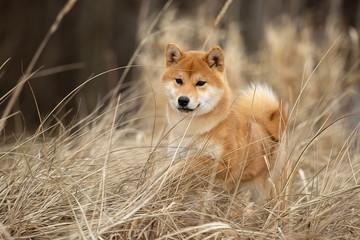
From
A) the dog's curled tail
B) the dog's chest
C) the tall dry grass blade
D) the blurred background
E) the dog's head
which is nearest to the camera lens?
the tall dry grass blade

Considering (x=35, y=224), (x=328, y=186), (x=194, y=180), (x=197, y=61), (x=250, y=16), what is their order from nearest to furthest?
1. (x=35, y=224)
2. (x=194, y=180)
3. (x=328, y=186)
4. (x=197, y=61)
5. (x=250, y=16)

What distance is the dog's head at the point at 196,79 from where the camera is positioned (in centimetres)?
268

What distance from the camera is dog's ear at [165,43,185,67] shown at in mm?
2739

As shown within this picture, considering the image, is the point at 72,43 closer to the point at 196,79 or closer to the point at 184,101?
the point at 196,79

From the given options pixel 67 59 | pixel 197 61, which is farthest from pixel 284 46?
pixel 197 61

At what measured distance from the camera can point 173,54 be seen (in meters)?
2.84

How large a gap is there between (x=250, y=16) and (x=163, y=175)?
9199mm

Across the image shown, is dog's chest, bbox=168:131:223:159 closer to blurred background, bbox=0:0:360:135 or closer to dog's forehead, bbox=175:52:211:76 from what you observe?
dog's forehead, bbox=175:52:211:76

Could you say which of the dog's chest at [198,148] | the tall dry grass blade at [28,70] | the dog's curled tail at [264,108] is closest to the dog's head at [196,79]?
the dog's chest at [198,148]

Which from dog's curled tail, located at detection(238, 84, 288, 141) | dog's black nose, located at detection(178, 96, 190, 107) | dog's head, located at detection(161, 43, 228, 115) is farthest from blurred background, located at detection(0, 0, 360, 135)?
dog's black nose, located at detection(178, 96, 190, 107)

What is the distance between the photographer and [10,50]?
6.09 metres

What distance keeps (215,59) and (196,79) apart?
18 centimetres

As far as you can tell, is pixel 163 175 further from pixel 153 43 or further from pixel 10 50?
pixel 10 50

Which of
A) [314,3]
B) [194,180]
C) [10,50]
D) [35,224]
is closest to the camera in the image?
[35,224]
